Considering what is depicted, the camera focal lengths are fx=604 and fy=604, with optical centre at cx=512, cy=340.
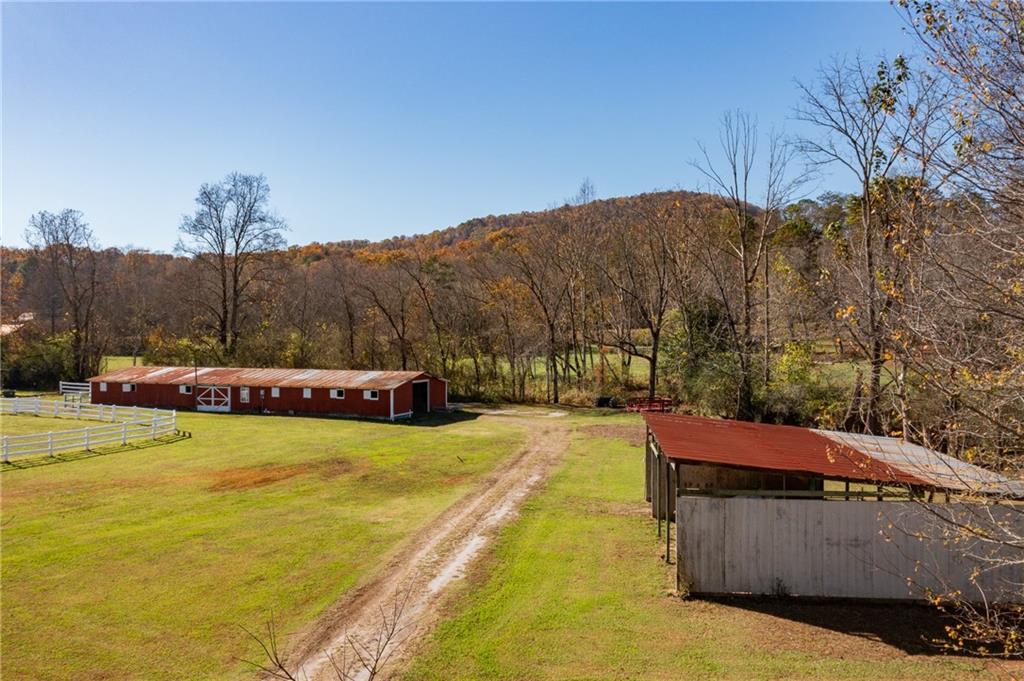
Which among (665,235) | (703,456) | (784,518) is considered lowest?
(784,518)

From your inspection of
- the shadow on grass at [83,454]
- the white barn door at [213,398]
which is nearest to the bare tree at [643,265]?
the white barn door at [213,398]

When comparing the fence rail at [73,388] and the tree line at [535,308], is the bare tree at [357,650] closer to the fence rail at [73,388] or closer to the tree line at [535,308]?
the tree line at [535,308]

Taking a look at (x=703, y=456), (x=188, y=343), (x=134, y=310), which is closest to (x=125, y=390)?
(x=188, y=343)

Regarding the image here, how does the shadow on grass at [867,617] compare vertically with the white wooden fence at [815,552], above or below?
below

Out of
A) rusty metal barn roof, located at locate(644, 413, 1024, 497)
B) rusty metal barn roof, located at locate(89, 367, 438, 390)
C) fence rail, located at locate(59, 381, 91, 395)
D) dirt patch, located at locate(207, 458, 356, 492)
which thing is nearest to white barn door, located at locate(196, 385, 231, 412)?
rusty metal barn roof, located at locate(89, 367, 438, 390)

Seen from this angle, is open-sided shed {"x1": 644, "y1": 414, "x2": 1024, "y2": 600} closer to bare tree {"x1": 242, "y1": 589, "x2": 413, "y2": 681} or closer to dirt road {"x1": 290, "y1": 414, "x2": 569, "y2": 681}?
dirt road {"x1": 290, "y1": 414, "x2": 569, "y2": 681}

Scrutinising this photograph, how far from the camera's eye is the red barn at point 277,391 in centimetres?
3400

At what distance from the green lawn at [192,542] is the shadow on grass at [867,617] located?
7244 millimetres

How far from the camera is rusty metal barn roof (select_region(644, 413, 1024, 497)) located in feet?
33.9

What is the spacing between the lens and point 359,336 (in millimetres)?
48906

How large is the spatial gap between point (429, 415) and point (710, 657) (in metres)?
28.4

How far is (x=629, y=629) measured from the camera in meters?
9.41

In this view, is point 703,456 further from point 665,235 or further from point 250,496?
point 665,235

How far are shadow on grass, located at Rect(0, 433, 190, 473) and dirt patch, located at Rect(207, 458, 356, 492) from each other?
6.28 metres
